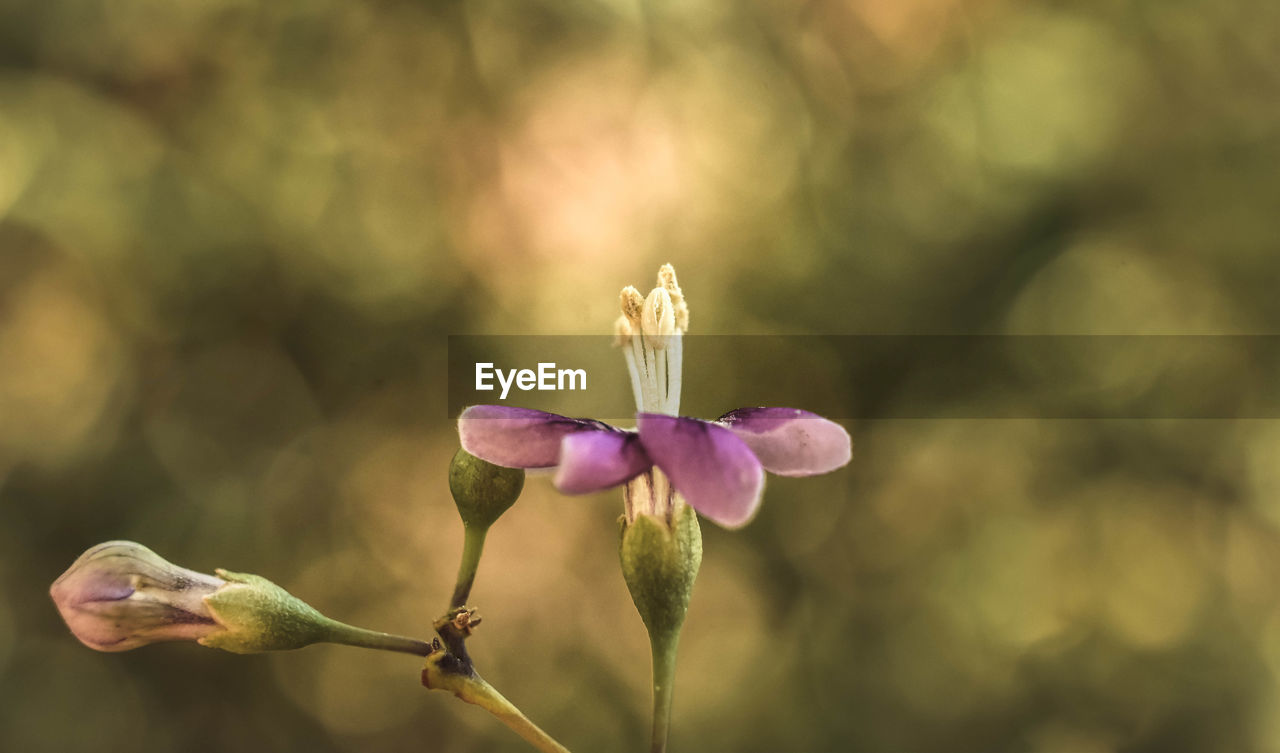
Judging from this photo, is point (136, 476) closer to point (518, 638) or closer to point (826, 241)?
point (518, 638)

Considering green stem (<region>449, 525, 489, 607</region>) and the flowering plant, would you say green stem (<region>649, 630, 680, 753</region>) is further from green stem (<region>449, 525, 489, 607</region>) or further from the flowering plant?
green stem (<region>449, 525, 489, 607</region>)

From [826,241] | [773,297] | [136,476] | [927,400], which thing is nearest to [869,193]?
[826,241]

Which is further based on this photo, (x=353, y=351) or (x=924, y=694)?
(x=353, y=351)

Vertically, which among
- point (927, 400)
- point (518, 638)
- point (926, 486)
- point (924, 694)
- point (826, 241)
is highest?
point (826, 241)

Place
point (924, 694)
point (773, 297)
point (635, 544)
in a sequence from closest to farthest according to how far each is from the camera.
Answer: point (635, 544) → point (924, 694) → point (773, 297)
